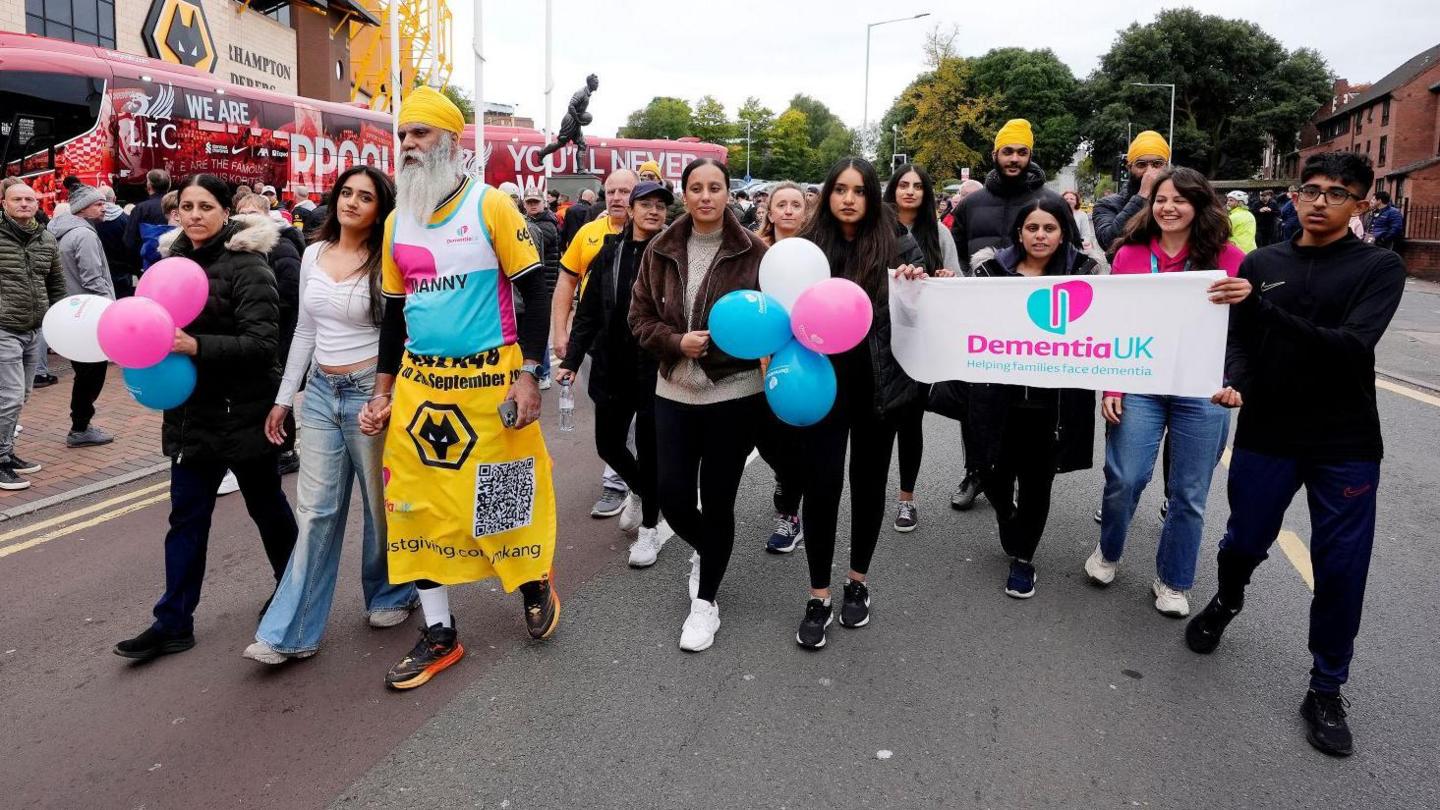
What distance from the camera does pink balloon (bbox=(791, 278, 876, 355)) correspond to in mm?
3406

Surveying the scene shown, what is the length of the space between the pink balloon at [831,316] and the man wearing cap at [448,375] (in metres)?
0.99

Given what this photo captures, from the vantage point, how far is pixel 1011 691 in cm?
352

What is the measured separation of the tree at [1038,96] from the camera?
216ft

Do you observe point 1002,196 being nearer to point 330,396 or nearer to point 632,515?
point 632,515

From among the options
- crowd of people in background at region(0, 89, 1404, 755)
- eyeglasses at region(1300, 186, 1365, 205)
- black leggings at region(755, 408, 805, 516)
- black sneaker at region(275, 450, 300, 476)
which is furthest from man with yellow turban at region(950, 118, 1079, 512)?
black sneaker at region(275, 450, 300, 476)

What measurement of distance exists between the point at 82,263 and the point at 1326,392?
28.9 ft

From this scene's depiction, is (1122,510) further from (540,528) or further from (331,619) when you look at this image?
(331,619)

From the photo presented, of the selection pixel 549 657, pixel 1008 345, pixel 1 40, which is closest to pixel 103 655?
pixel 549 657

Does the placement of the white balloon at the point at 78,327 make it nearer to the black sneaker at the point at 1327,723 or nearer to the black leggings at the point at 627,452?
the black leggings at the point at 627,452

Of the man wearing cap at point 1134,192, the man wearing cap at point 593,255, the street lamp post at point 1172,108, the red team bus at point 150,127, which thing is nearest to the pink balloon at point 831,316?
the man wearing cap at point 593,255

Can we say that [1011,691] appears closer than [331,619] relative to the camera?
Yes

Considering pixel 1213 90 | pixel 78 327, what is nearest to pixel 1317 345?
pixel 78 327

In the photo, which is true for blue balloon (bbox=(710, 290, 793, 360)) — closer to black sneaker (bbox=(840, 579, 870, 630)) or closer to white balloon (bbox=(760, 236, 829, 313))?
white balloon (bbox=(760, 236, 829, 313))

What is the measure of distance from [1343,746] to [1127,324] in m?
1.68
